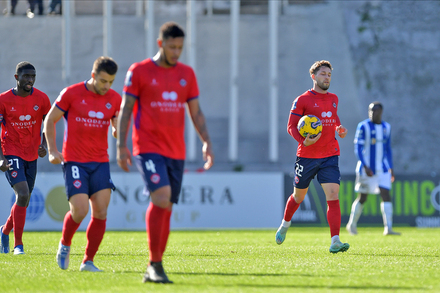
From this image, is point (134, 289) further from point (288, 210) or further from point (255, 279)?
point (288, 210)

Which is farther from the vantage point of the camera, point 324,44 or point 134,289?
point 324,44

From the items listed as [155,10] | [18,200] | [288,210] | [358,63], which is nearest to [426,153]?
[358,63]

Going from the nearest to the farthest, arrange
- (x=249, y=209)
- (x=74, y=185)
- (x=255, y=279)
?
(x=255, y=279) < (x=74, y=185) < (x=249, y=209)

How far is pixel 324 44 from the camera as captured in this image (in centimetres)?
Result: 2334

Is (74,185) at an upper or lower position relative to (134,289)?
upper

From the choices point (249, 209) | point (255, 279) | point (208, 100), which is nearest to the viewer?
point (255, 279)

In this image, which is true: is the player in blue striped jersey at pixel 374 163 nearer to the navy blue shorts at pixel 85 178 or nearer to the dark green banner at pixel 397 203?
the dark green banner at pixel 397 203

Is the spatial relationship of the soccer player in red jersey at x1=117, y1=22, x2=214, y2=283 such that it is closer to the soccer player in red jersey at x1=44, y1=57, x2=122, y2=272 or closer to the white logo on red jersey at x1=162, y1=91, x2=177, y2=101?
the white logo on red jersey at x1=162, y1=91, x2=177, y2=101

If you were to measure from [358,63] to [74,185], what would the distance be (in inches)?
760

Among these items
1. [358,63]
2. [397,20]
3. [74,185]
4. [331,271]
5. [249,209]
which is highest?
[397,20]

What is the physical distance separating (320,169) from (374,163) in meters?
5.00

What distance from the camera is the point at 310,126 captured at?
305 inches

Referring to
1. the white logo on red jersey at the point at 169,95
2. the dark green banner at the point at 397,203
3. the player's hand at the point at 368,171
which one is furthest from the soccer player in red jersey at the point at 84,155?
the dark green banner at the point at 397,203

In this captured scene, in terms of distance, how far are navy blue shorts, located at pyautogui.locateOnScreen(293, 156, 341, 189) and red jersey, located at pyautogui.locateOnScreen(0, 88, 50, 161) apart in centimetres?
342
